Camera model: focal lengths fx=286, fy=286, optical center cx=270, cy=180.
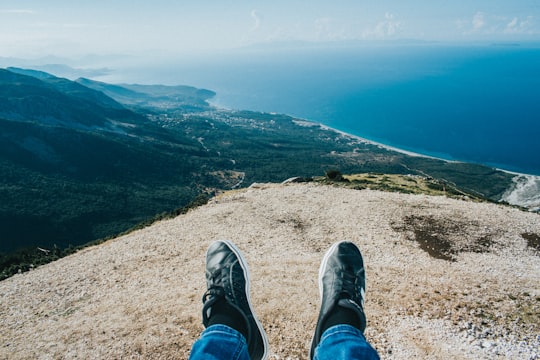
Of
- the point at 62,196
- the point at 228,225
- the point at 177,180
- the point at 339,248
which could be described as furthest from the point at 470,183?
the point at 62,196

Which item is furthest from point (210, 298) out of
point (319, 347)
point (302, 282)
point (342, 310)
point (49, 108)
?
point (49, 108)

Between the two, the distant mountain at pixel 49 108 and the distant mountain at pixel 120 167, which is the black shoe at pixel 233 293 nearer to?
the distant mountain at pixel 120 167

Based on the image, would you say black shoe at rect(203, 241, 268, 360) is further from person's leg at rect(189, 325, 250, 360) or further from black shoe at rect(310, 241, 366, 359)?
black shoe at rect(310, 241, 366, 359)

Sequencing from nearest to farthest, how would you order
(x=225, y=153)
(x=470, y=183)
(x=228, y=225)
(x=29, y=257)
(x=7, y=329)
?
(x=7, y=329)
(x=228, y=225)
(x=29, y=257)
(x=470, y=183)
(x=225, y=153)

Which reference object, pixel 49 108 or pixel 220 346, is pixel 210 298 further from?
pixel 49 108

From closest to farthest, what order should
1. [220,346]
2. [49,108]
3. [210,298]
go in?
1. [220,346]
2. [210,298]
3. [49,108]

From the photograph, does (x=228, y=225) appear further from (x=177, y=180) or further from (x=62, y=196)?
(x=177, y=180)

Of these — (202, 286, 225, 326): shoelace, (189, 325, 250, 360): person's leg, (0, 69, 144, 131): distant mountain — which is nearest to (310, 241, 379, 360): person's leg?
(189, 325, 250, 360): person's leg
